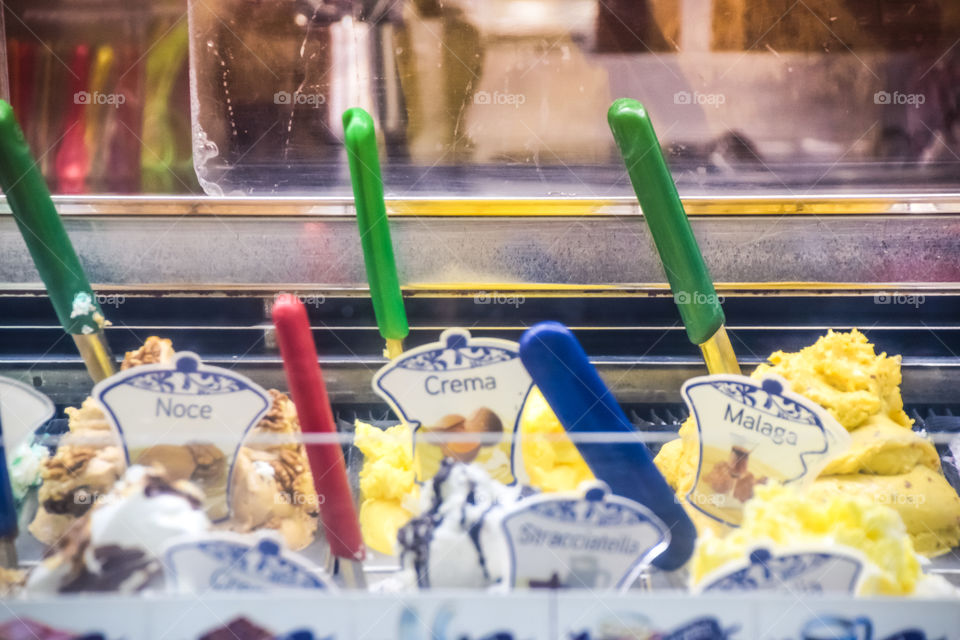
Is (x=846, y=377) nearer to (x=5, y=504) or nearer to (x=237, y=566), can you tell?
(x=237, y=566)

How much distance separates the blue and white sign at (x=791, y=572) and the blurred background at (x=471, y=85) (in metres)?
1.20

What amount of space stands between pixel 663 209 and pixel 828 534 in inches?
20.3

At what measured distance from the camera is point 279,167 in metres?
1.90

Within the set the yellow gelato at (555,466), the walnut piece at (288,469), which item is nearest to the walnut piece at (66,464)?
the walnut piece at (288,469)

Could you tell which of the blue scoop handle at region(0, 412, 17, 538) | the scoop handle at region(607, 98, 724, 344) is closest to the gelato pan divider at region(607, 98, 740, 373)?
the scoop handle at region(607, 98, 724, 344)

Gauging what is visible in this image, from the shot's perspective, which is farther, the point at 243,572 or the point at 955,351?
the point at 955,351

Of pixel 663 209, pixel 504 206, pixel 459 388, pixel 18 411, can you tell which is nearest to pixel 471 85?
pixel 504 206

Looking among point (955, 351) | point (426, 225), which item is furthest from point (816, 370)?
point (426, 225)

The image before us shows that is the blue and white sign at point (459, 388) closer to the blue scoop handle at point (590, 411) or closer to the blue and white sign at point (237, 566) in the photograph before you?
the blue scoop handle at point (590, 411)

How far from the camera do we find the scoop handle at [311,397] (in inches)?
37.0

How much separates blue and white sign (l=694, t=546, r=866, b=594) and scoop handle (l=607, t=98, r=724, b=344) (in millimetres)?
456

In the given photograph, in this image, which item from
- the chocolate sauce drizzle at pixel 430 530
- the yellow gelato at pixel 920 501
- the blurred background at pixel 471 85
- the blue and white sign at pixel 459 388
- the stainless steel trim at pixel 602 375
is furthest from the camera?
the blurred background at pixel 471 85

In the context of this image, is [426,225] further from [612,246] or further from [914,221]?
[914,221]

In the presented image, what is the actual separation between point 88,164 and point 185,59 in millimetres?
367
